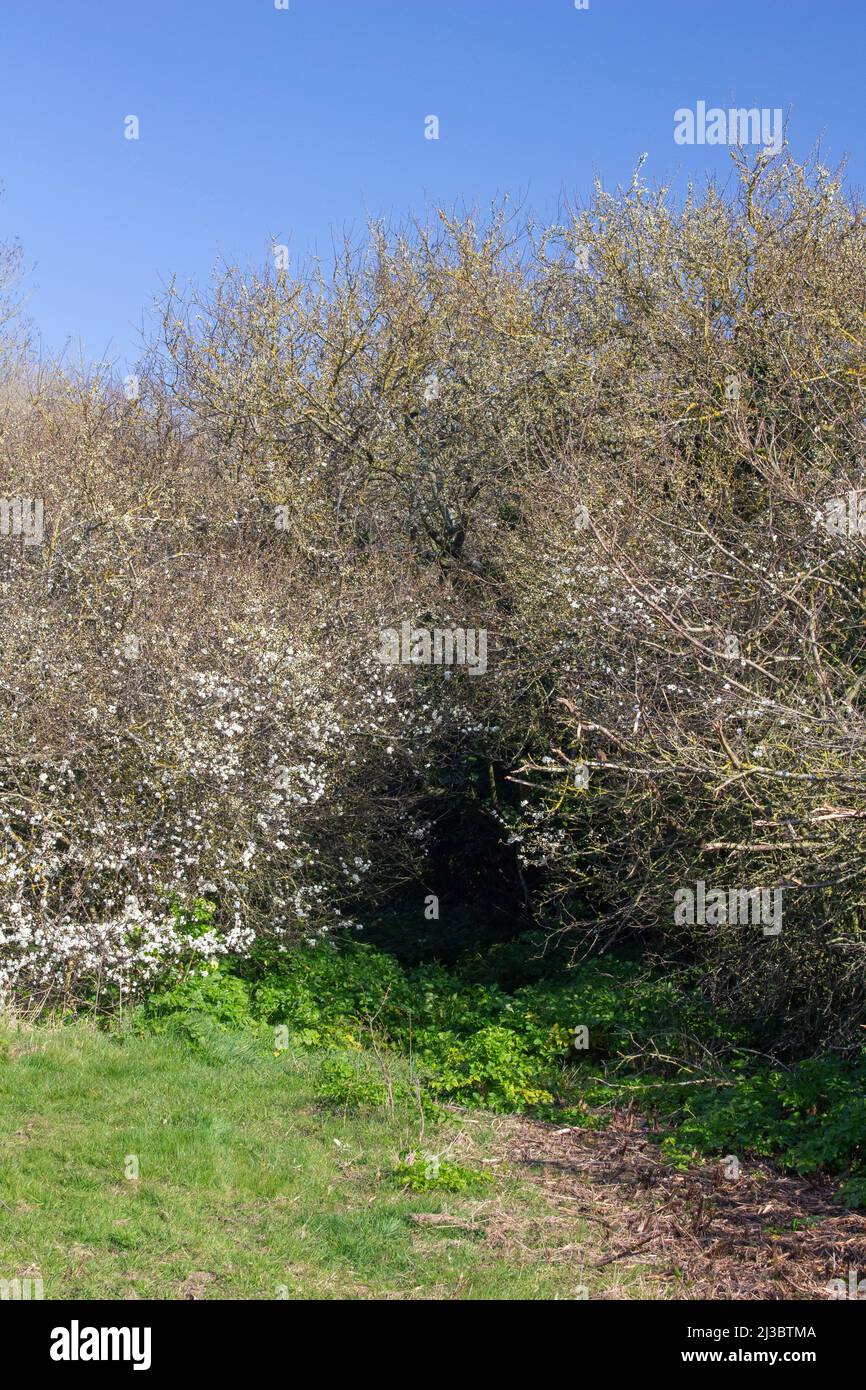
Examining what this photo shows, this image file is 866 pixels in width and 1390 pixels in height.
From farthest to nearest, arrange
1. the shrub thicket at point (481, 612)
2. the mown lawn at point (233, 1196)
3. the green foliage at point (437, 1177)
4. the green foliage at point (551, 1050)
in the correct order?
the shrub thicket at point (481, 612) → the green foliage at point (551, 1050) → the green foliage at point (437, 1177) → the mown lawn at point (233, 1196)

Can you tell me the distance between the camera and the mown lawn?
16.2 ft

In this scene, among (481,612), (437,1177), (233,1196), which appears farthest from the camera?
(481,612)

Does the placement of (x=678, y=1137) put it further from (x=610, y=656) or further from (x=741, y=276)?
(x=741, y=276)

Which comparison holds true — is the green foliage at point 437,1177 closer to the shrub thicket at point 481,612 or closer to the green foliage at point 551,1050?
the green foliage at point 551,1050

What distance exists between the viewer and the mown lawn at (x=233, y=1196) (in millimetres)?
4930

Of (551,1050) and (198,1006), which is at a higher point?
(198,1006)

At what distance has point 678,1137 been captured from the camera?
6.87 metres

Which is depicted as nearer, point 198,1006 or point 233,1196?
point 233,1196

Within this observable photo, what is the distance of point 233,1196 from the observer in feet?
18.8

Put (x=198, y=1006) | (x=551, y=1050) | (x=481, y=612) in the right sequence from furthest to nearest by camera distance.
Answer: (x=481, y=612)
(x=198, y=1006)
(x=551, y=1050)

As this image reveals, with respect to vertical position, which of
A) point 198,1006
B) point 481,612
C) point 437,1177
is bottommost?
point 437,1177

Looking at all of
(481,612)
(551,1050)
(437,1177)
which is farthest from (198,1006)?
(481,612)

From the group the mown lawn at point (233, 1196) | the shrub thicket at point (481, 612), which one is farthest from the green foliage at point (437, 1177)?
the shrub thicket at point (481, 612)

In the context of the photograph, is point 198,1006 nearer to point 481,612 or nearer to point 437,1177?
point 437,1177
